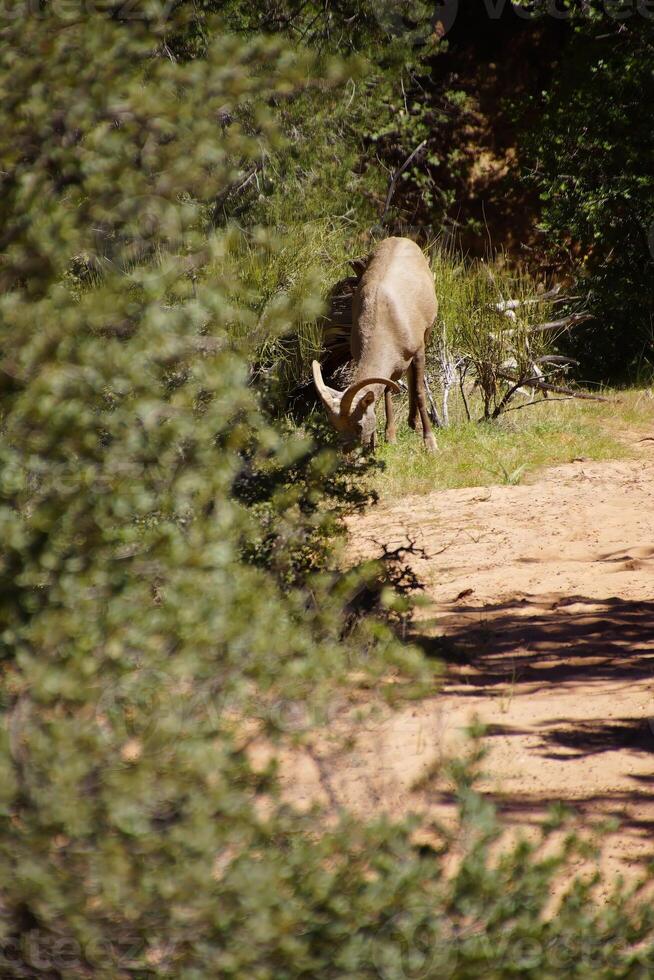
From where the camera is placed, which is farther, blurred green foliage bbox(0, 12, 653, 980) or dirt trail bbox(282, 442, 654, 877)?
dirt trail bbox(282, 442, 654, 877)

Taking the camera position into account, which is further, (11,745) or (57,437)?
(57,437)

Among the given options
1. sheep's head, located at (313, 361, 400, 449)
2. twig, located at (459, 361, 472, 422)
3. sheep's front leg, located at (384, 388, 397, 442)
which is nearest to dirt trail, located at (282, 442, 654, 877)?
sheep's head, located at (313, 361, 400, 449)

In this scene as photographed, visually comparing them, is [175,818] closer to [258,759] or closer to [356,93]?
[258,759]

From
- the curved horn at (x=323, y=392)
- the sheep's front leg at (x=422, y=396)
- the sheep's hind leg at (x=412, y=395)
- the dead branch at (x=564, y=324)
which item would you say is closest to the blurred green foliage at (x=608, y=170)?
the dead branch at (x=564, y=324)

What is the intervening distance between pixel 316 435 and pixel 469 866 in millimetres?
3252

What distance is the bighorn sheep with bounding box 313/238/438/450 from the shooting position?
28.1 ft

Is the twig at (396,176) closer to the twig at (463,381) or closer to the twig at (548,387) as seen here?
the twig at (463,381)

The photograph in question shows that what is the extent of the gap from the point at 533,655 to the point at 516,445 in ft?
→ 14.0

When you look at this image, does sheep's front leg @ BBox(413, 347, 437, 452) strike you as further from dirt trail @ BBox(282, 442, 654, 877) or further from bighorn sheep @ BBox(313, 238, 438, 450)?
dirt trail @ BBox(282, 442, 654, 877)

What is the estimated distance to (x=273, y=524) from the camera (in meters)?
3.50

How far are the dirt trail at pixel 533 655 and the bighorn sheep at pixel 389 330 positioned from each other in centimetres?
119

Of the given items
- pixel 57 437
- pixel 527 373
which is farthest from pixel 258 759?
pixel 527 373

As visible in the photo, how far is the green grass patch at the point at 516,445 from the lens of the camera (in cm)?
813

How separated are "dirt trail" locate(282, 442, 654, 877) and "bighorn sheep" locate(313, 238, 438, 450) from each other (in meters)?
1.19
